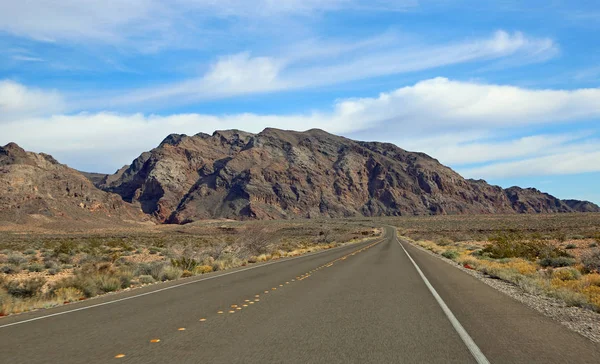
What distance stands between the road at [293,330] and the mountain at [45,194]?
86244mm

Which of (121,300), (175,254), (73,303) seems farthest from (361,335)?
(175,254)

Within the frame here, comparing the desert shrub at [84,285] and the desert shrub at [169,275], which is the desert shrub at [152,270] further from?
the desert shrub at [84,285]

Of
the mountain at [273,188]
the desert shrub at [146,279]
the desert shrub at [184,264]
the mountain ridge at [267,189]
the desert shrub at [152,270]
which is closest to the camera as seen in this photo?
the desert shrub at [146,279]

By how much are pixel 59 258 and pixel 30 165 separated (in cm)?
8307

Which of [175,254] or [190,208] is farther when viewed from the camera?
[190,208]

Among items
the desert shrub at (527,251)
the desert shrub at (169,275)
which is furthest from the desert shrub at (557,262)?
the desert shrub at (169,275)

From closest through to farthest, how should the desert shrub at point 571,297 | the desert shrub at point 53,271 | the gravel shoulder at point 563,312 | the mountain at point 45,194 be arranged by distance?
the gravel shoulder at point 563,312 < the desert shrub at point 571,297 < the desert shrub at point 53,271 < the mountain at point 45,194

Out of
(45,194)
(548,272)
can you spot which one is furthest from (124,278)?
(45,194)

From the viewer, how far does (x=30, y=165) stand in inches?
4006

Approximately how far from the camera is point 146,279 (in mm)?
17594

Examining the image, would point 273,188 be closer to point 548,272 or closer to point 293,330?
point 548,272

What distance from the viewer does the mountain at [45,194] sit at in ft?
289

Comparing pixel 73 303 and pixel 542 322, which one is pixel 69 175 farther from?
pixel 542 322

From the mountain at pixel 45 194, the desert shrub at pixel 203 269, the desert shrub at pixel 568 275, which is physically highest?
the mountain at pixel 45 194
